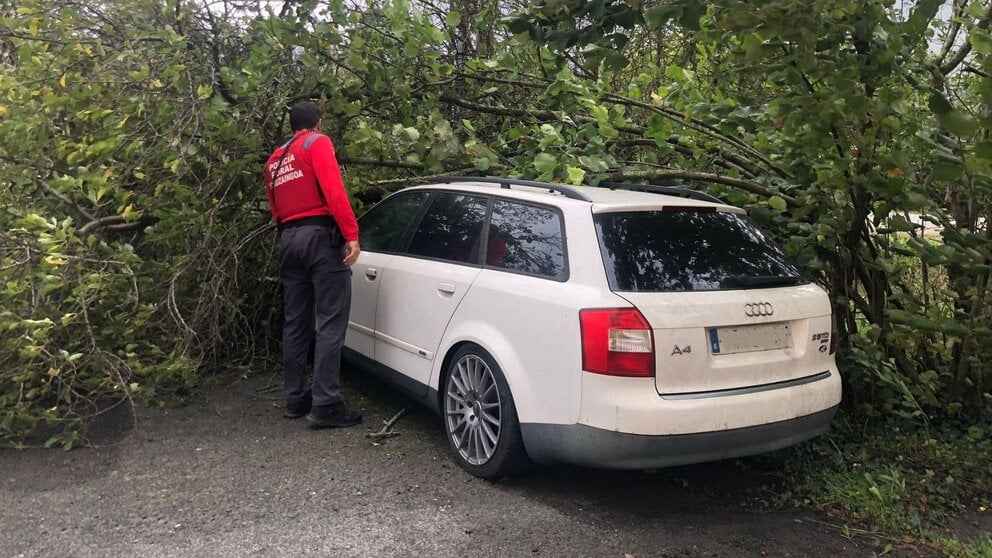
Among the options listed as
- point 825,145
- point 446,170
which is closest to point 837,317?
point 825,145

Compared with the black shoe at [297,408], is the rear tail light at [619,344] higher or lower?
higher

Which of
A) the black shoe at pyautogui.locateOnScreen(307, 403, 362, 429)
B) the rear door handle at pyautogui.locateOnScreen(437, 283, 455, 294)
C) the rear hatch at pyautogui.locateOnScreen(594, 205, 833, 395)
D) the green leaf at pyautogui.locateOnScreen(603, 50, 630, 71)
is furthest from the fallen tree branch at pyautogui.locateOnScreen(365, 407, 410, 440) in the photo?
the green leaf at pyautogui.locateOnScreen(603, 50, 630, 71)

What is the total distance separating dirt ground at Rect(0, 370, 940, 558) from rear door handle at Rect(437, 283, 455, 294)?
934 mm

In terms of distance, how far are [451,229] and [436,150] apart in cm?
125

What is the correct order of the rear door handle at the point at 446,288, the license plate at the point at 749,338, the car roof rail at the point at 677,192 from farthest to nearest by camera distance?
the car roof rail at the point at 677,192
the rear door handle at the point at 446,288
the license plate at the point at 749,338

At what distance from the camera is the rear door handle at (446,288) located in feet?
13.9

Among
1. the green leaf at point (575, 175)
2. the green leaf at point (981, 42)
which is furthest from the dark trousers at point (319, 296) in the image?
the green leaf at point (981, 42)

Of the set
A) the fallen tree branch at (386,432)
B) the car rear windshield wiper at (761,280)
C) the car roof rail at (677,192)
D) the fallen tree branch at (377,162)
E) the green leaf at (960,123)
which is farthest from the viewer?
the fallen tree branch at (377,162)

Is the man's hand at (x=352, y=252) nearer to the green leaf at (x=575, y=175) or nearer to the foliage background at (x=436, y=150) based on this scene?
the foliage background at (x=436, y=150)

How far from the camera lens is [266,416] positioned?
4.96 meters

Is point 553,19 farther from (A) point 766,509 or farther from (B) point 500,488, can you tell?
(A) point 766,509

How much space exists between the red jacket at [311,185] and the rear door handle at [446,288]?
2.32 feet

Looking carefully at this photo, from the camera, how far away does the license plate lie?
3.42 meters

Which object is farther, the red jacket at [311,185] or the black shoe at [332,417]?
the black shoe at [332,417]
